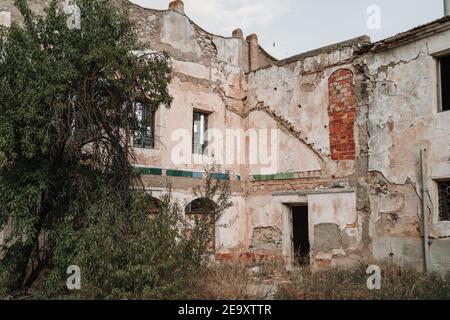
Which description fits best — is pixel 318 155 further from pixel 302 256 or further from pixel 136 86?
pixel 136 86

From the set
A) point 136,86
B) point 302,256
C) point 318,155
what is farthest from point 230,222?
point 136,86

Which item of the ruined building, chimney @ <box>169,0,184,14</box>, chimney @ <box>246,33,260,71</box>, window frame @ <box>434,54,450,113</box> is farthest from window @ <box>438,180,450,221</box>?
Answer: chimney @ <box>169,0,184,14</box>

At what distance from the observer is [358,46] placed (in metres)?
9.84

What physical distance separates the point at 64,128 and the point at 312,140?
610cm

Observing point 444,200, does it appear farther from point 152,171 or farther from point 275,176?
point 152,171

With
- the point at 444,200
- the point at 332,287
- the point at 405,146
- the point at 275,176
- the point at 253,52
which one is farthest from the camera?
the point at 253,52

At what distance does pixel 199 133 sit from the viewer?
1145cm

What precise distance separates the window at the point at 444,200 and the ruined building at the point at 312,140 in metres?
0.02

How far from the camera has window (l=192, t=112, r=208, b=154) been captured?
1127cm

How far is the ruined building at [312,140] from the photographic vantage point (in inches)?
335

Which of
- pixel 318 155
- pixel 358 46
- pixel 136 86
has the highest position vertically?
pixel 358 46

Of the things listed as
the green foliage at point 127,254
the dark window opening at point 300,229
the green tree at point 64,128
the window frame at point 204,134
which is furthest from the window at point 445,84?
the window frame at point 204,134

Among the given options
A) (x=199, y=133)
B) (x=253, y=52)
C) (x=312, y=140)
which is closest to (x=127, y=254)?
(x=199, y=133)

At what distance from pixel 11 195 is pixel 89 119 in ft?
5.47
